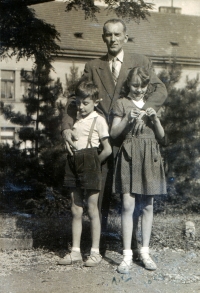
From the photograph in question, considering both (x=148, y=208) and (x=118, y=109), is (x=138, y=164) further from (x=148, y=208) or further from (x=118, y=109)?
(x=118, y=109)

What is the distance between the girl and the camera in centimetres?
379

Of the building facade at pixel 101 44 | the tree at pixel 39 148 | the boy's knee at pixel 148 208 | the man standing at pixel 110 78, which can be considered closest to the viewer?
the boy's knee at pixel 148 208

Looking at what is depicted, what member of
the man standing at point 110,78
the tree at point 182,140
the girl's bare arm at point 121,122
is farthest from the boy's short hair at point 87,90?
the tree at point 182,140

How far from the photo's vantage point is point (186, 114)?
30.1 feet

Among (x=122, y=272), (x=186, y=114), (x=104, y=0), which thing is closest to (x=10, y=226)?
(x=122, y=272)

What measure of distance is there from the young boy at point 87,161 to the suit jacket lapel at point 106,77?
7.7 inches

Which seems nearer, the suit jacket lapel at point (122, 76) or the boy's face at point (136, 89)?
the boy's face at point (136, 89)

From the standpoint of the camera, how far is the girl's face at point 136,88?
384 centimetres

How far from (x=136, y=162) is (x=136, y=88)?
624 millimetres

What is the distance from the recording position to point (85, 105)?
3.90 m

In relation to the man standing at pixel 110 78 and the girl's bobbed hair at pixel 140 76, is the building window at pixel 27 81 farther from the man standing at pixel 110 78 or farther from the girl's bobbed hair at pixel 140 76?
the girl's bobbed hair at pixel 140 76

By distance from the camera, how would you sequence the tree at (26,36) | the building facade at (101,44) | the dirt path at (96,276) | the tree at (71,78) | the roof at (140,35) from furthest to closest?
the roof at (140,35), the building facade at (101,44), the tree at (71,78), the tree at (26,36), the dirt path at (96,276)

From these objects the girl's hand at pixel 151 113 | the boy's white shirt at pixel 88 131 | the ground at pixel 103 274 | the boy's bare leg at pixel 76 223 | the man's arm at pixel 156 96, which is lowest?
the ground at pixel 103 274

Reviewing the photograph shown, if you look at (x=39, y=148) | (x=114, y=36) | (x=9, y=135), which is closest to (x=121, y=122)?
(x=114, y=36)
